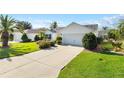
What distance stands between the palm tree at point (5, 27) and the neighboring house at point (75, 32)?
27.6ft

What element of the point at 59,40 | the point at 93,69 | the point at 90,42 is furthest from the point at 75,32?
the point at 93,69

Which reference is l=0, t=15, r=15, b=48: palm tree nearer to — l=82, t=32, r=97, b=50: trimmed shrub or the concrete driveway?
the concrete driveway

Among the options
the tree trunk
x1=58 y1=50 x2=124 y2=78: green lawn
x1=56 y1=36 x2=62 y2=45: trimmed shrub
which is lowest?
x1=58 y1=50 x2=124 y2=78: green lawn

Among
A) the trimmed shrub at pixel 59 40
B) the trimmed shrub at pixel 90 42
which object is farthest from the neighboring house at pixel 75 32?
the trimmed shrub at pixel 90 42

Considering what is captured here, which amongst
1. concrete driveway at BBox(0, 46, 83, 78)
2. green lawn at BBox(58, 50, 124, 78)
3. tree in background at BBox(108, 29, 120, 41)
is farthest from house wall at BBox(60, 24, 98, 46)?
concrete driveway at BBox(0, 46, 83, 78)

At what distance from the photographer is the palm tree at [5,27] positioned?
9.72m

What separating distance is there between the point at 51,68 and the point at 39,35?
13953mm

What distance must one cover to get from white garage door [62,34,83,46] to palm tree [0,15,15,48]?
8.61m

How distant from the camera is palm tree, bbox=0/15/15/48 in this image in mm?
9724

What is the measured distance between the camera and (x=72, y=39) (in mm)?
19422
